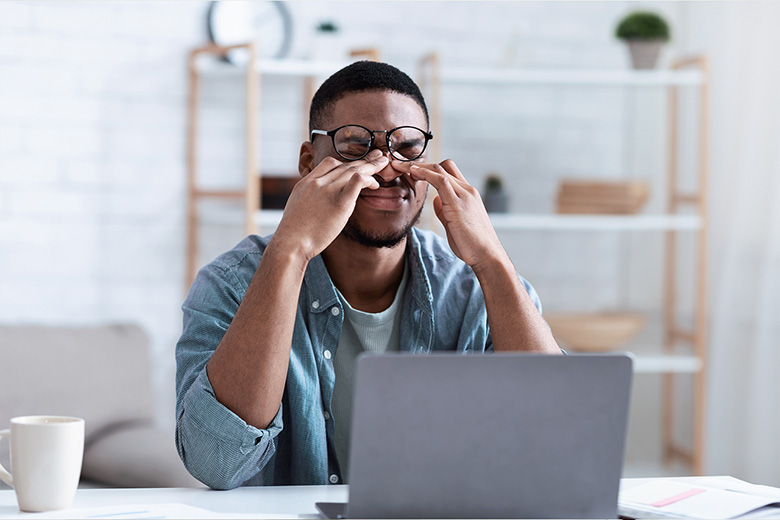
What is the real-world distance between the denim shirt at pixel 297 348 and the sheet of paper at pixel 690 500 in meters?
0.43

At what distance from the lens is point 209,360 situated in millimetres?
1246

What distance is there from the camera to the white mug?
37.4 inches

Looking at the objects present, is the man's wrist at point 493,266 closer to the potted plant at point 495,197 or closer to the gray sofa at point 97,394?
the gray sofa at point 97,394

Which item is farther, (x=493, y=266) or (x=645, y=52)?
(x=645, y=52)

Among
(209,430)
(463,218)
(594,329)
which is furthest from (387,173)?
(594,329)

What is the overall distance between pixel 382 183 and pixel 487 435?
2.05 ft

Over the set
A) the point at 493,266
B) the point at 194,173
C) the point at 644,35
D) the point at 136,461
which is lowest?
the point at 136,461

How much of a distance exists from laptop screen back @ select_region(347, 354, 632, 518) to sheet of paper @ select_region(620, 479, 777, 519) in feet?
0.49

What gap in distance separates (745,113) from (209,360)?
6.95 ft

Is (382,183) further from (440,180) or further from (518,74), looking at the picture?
(518,74)

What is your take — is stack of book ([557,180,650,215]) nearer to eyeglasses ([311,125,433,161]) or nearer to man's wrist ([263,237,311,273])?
eyeglasses ([311,125,433,161])

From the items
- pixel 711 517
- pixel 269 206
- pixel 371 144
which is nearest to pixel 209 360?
pixel 371 144

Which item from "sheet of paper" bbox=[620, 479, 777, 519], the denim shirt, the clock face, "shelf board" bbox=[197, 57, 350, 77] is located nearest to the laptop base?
the denim shirt

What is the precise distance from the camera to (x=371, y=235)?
146cm
